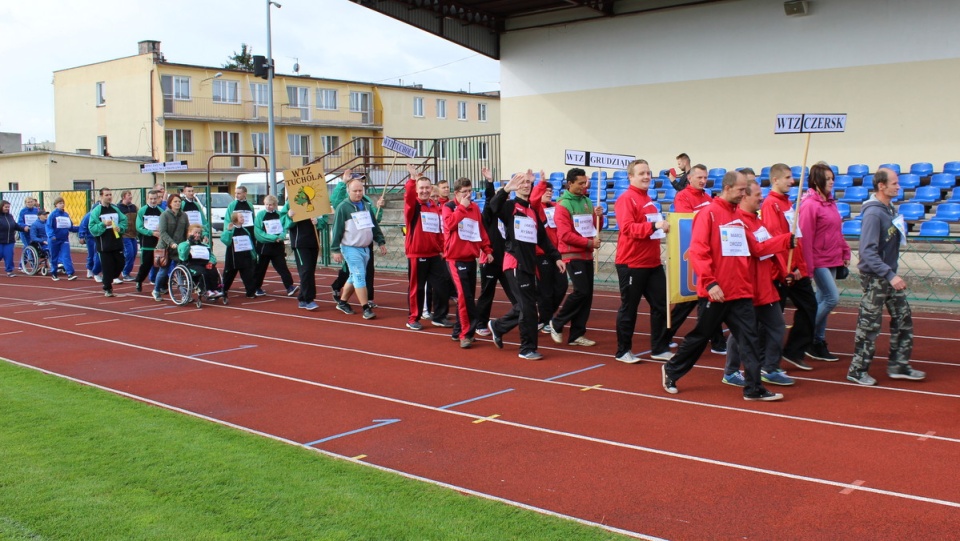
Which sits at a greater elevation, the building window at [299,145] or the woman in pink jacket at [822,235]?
the building window at [299,145]

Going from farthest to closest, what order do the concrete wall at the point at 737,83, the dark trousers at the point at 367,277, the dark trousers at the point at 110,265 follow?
1. the concrete wall at the point at 737,83
2. the dark trousers at the point at 110,265
3. the dark trousers at the point at 367,277

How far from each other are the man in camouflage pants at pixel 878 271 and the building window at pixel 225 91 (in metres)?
52.1

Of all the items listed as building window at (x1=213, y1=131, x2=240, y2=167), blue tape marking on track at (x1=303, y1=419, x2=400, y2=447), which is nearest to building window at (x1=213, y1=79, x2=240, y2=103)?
building window at (x1=213, y1=131, x2=240, y2=167)

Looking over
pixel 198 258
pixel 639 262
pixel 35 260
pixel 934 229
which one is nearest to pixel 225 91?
pixel 35 260

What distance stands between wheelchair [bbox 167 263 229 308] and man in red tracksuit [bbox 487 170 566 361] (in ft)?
22.7

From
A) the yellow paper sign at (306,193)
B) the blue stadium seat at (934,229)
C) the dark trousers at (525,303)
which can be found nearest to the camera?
the dark trousers at (525,303)

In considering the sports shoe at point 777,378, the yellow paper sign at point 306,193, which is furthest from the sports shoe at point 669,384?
the yellow paper sign at point 306,193

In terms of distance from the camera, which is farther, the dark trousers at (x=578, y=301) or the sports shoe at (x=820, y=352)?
the dark trousers at (x=578, y=301)

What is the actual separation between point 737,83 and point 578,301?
12.2m

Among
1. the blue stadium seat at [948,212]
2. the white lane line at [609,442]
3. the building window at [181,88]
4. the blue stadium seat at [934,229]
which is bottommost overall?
the white lane line at [609,442]

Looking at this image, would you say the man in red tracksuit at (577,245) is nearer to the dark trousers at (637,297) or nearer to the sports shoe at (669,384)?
the dark trousers at (637,297)

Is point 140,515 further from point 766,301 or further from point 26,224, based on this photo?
point 26,224

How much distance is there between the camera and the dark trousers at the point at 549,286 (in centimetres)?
1006

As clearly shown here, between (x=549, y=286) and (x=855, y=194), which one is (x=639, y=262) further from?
(x=855, y=194)
